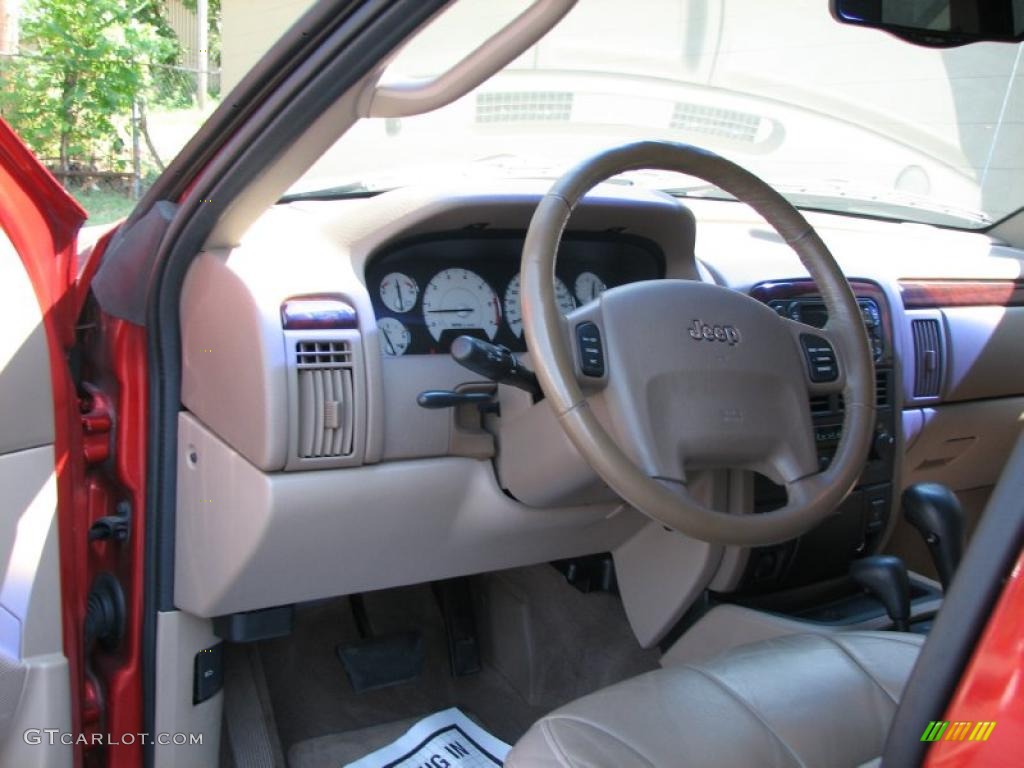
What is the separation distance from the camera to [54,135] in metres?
3.34

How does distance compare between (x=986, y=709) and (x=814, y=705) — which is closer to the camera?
(x=986, y=709)

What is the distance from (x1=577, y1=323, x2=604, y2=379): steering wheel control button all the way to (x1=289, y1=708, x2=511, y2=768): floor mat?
1.17m

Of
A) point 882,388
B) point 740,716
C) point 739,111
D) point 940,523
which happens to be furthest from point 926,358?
point 740,716

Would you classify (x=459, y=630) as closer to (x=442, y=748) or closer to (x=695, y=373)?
(x=442, y=748)

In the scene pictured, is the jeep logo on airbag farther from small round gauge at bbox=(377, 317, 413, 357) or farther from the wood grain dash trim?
the wood grain dash trim

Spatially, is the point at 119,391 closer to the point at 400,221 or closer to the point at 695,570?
the point at 400,221

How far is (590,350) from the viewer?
1.47 meters

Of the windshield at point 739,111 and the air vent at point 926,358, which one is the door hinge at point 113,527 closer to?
the windshield at point 739,111

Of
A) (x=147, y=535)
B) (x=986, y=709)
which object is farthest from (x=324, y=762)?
(x=986, y=709)

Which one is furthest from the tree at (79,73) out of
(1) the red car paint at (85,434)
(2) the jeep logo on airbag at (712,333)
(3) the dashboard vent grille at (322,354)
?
(2) the jeep logo on airbag at (712,333)

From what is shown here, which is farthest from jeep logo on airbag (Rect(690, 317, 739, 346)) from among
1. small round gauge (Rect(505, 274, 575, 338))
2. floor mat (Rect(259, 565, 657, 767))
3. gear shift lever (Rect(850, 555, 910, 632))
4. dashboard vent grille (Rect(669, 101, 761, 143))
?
dashboard vent grille (Rect(669, 101, 761, 143))

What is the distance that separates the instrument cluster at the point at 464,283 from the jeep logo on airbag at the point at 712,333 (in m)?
0.37

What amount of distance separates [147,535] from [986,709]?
1576 mm

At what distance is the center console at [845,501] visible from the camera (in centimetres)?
210
